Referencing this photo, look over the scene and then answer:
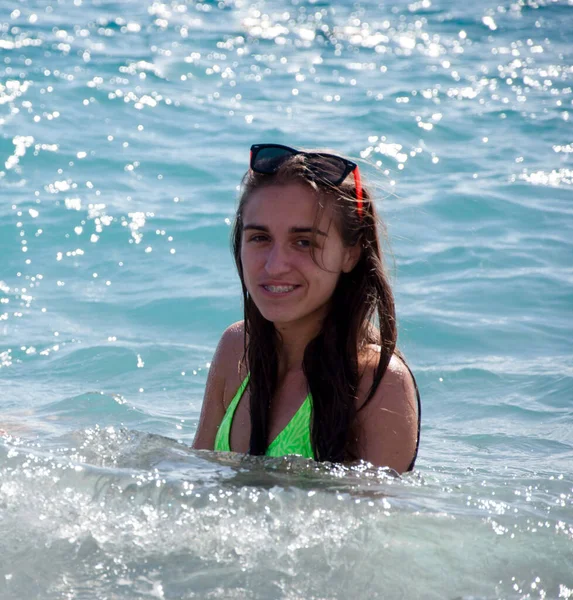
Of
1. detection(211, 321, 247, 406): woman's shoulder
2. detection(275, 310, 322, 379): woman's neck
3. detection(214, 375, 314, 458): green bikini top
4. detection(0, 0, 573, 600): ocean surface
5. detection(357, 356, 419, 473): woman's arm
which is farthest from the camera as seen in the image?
detection(211, 321, 247, 406): woman's shoulder

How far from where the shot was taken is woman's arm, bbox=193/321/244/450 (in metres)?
3.29

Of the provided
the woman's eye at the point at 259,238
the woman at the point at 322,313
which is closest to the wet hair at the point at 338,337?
the woman at the point at 322,313

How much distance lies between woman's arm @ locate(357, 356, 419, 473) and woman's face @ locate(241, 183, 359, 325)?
0.33 meters

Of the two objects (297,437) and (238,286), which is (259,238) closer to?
(297,437)

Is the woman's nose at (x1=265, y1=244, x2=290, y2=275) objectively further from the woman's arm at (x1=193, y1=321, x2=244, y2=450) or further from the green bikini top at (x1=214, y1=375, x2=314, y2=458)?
the woman's arm at (x1=193, y1=321, x2=244, y2=450)

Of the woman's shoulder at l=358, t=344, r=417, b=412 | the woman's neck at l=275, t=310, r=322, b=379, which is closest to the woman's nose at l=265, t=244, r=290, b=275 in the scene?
the woman's neck at l=275, t=310, r=322, b=379

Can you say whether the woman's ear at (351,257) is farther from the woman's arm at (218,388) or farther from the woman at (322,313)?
the woman's arm at (218,388)

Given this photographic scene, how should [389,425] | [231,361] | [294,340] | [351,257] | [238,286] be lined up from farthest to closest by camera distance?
[238,286]
[231,361]
[294,340]
[351,257]
[389,425]

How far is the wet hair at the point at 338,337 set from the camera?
2.87 meters

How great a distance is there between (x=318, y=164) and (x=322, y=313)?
49 cm

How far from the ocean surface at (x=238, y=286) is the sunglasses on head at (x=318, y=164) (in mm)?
356

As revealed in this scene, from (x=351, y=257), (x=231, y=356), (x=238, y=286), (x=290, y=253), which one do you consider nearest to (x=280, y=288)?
(x=290, y=253)

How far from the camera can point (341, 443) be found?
2873mm

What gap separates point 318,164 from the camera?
2.89 metres
